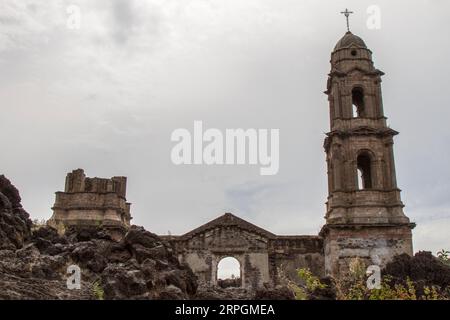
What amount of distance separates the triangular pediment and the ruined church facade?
56mm

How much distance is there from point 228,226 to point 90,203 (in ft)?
25.5

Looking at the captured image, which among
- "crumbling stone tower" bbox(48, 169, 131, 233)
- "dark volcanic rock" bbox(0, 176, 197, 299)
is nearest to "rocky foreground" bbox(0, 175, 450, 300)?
"dark volcanic rock" bbox(0, 176, 197, 299)

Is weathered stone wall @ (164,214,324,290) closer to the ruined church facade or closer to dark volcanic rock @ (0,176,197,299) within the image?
the ruined church facade

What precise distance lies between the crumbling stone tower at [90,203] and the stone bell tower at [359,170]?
11412 mm

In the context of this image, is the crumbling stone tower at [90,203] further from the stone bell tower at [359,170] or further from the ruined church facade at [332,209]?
the stone bell tower at [359,170]

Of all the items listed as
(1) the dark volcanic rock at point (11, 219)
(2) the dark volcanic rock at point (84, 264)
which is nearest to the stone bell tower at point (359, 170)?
(2) the dark volcanic rock at point (84, 264)

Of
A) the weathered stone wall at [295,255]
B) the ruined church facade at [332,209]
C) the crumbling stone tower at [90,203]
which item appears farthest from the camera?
the crumbling stone tower at [90,203]

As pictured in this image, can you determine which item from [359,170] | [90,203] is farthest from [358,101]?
[90,203]

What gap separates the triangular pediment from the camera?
2738cm

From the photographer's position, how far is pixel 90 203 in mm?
27359

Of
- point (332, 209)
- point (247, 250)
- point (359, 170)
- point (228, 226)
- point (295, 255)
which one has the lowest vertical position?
point (295, 255)

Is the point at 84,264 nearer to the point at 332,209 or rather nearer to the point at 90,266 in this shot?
the point at 90,266

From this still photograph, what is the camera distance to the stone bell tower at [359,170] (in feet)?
80.7
